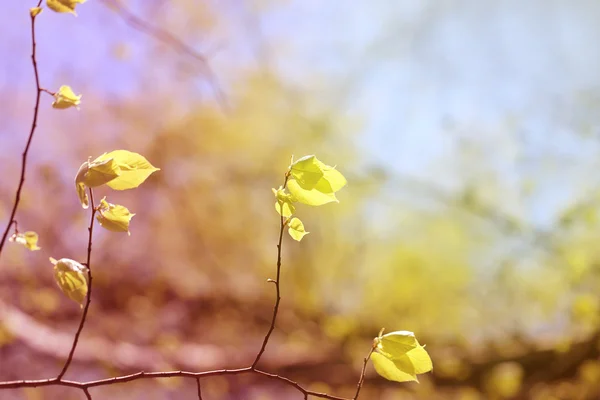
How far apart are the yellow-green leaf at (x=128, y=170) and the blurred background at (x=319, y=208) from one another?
902mm

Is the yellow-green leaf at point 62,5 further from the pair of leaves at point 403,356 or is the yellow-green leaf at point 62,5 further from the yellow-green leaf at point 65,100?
the pair of leaves at point 403,356

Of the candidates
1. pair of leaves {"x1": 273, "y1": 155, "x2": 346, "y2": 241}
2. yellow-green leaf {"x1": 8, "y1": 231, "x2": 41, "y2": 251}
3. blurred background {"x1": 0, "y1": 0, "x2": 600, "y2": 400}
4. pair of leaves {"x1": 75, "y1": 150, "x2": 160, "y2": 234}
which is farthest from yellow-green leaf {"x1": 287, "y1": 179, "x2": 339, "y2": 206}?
blurred background {"x1": 0, "y1": 0, "x2": 600, "y2": 400}

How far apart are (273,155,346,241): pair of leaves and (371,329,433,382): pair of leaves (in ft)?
0.39

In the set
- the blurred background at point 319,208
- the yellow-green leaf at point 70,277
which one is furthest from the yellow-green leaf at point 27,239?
the blurred background at point 319,208

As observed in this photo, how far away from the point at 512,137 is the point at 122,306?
119 cm

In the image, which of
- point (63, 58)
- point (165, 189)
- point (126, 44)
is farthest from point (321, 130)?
point (63, 58)

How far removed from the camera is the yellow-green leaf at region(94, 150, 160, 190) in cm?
38

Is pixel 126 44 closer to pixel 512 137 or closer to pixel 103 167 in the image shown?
pixel 512 137

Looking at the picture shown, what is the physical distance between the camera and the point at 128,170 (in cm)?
39

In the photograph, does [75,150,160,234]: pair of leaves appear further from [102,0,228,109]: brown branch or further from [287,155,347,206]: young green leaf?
[102,0,228,109]: brown branch

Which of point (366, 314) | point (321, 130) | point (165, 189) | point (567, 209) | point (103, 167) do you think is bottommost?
point (103, 167)

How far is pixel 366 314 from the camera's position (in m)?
1.33

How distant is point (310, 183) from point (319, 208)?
1009 mm

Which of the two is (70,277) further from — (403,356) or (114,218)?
(403,356)
